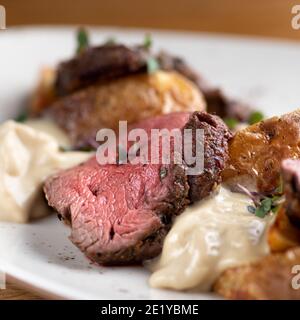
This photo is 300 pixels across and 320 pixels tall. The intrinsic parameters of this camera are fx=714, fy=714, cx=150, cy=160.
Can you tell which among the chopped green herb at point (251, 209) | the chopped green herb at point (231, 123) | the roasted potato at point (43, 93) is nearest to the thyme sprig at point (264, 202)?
the chopped green herb at point (251, 209)

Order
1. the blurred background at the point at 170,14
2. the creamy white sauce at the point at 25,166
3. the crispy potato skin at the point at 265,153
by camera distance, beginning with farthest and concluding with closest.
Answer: the blurred background at the point at 170,14, the creamy white sauce at the point at 25,166, the crispy potato skin at the point at 265,153

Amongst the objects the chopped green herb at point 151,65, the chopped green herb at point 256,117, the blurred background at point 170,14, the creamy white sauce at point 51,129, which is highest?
the blurred background at point 170,14

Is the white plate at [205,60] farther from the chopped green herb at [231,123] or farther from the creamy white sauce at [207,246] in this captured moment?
the creamy white sauce at [207,246]

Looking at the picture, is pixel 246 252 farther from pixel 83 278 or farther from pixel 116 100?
pixel 116 100

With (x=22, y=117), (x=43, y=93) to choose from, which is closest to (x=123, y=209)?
(x=22, y=117)
